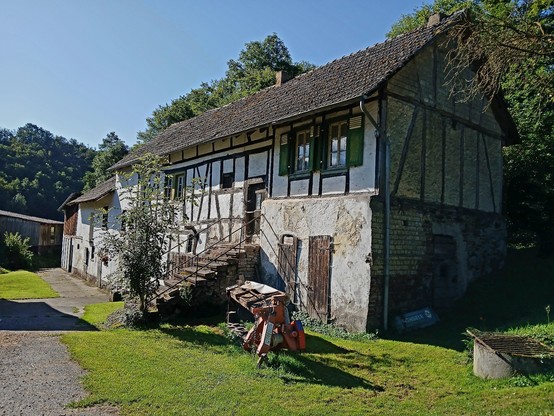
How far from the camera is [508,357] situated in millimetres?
7418

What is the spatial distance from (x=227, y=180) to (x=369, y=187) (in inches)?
270

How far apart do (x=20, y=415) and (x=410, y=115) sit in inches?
421

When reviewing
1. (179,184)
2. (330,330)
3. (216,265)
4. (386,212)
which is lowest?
(330,330)

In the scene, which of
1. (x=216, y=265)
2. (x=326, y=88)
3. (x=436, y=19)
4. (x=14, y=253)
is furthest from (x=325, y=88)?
(x=14, y=253)

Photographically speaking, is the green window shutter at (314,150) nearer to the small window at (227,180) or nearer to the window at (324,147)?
the window at (324,147)

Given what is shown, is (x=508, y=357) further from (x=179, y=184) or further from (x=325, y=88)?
(x=179, y=184)

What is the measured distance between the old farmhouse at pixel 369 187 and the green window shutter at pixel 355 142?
0.12 ft

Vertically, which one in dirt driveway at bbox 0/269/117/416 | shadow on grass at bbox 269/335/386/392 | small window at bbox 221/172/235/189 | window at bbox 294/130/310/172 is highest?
window at bbox 294/130/310/172

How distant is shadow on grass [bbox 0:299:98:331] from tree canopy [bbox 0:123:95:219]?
40.0m

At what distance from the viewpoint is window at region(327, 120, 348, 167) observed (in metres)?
12.2

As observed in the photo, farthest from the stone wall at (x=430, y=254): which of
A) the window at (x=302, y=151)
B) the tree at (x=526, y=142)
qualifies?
the window at (x=302, y=151)

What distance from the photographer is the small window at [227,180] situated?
54.5 ft

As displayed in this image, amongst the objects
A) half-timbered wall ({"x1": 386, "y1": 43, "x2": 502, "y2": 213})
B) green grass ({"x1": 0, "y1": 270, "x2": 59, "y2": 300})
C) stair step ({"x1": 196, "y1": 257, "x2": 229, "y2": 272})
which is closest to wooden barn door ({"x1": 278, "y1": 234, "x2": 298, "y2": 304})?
stair step ({"x1": 196, "y1": 257, "x2": 229, "y2": 272})

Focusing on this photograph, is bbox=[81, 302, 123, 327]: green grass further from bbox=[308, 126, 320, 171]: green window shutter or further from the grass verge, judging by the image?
bbox=[308, 126, 320, 171]: green window shutter
